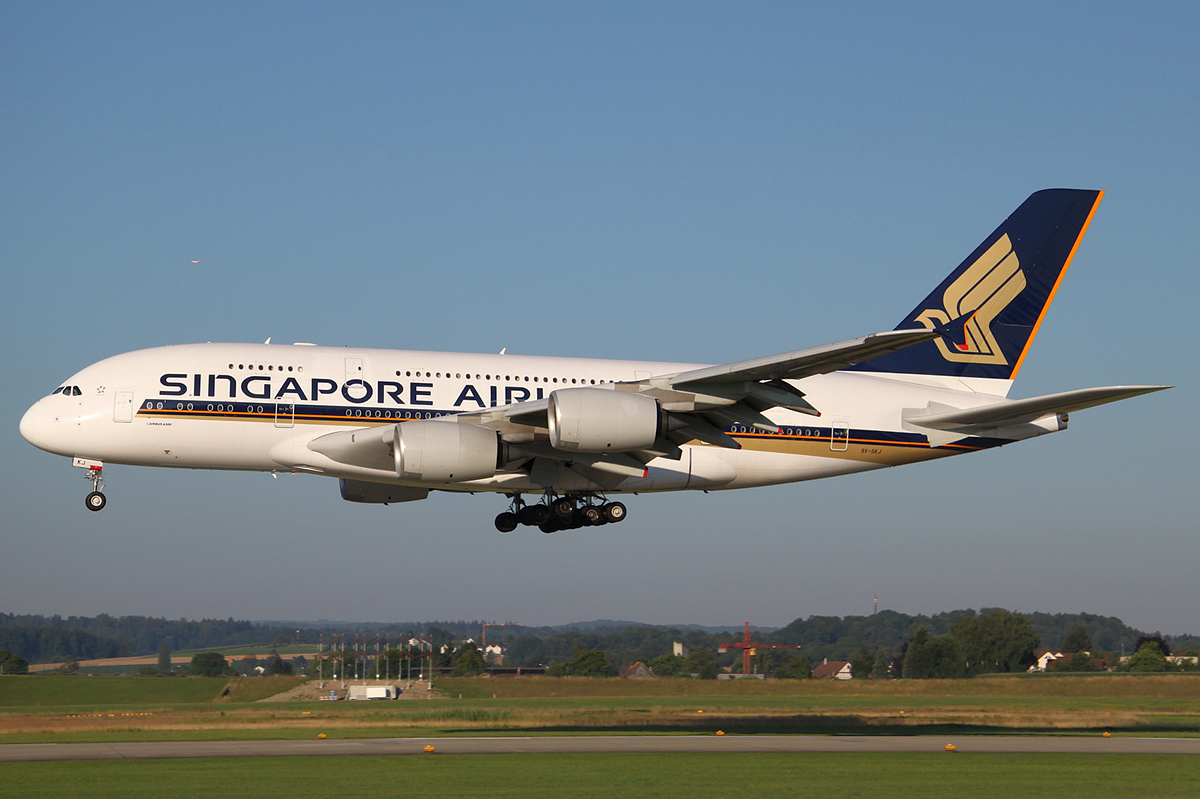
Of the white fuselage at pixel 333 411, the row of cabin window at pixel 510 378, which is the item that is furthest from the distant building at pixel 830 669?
the row of cabin window at pixel 510 378

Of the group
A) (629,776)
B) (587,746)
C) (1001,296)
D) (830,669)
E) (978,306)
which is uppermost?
(1001,296)

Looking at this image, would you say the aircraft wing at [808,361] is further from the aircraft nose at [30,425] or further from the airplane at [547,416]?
the aircraft nose at [30,425]

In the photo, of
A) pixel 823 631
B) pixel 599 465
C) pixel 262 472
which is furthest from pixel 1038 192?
pixel 823 631

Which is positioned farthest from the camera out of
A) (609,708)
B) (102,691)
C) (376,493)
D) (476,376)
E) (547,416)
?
(102,691)

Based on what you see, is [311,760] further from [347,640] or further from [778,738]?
[347,640]

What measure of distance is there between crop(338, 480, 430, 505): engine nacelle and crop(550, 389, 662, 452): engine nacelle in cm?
856

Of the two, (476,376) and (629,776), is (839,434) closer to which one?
(476,376)

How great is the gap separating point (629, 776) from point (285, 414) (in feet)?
44.1

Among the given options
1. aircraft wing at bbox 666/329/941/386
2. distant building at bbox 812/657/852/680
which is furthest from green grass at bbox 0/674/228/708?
distant building at bbox 812/657/852/680

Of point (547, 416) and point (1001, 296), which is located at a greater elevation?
point (1001, 296)

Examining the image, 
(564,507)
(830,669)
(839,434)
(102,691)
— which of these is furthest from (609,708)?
(830,669)

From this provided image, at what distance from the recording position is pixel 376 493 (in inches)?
1451

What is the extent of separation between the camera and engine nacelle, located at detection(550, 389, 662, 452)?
96.3ft

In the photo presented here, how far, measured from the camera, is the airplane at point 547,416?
29.9m
